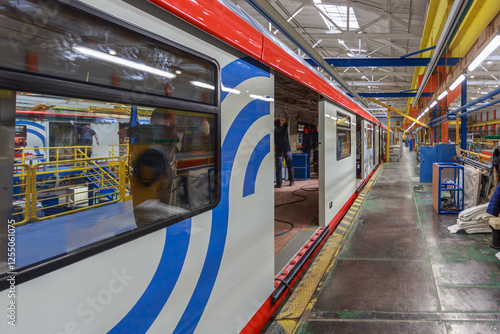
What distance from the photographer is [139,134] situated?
1333 mm

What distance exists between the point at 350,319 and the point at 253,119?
183 cm

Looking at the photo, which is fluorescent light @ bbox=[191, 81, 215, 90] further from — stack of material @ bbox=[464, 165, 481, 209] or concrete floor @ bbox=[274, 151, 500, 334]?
stack of material @ bbox=[464, 165, 481, 209]

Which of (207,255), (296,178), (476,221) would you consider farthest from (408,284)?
(296,178)

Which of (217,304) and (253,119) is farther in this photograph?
(253,119)

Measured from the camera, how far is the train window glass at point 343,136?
473 cm

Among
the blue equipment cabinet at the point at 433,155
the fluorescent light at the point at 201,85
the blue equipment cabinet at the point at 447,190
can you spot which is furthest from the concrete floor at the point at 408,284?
the blue equipment cabinet at the point at 433,155

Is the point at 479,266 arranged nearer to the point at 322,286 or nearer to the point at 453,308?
the point at 453,308

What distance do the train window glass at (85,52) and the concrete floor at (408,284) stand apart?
2116mm

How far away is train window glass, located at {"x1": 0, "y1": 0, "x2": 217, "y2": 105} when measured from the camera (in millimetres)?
752

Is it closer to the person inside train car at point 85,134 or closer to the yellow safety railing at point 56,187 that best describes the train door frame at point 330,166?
the yellow safety railing at point 56,187

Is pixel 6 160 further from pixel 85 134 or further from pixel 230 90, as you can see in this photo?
pixel 85 134

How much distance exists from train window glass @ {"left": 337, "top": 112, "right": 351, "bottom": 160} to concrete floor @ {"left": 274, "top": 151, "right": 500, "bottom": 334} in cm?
131

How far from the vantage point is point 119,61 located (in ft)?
3.34

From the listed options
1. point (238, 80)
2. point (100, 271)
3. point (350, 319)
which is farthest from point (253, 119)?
point (350, 319)
